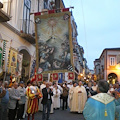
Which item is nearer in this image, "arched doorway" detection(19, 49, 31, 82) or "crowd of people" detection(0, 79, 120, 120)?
"crowd of people" detection(0, 79, 120, 120)

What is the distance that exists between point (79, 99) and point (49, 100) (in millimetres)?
3521

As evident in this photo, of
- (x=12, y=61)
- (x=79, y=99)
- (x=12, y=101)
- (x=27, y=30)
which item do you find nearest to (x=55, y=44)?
(x=12, y=61)

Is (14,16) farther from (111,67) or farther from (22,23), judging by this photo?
(111,67)

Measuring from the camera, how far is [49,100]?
8242mm

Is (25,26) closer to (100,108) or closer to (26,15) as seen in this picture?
(26,15)

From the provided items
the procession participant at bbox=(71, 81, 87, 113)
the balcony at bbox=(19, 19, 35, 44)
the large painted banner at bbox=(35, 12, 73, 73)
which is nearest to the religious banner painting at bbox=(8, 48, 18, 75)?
the large painted banner at bbox=(35, 12, 73, 73)

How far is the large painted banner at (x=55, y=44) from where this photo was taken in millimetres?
11594

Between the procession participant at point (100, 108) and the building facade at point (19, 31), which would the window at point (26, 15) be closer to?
the building facade at point (19, 31)

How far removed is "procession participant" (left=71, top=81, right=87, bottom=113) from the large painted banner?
4.95ft

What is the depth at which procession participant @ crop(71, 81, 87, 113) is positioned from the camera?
11219 mm

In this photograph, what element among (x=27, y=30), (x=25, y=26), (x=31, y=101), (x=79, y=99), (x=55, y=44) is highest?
(x=25, y=26)

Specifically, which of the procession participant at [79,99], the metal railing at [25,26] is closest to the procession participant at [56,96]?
the procession participant at [79,99]

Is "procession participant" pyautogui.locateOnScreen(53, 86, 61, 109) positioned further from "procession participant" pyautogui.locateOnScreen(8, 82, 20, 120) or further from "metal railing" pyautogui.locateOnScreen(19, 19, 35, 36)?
A: "metal railing" pyautogui.locateOnScreen(19, 19, 35, 36)

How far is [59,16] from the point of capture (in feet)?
38.7
